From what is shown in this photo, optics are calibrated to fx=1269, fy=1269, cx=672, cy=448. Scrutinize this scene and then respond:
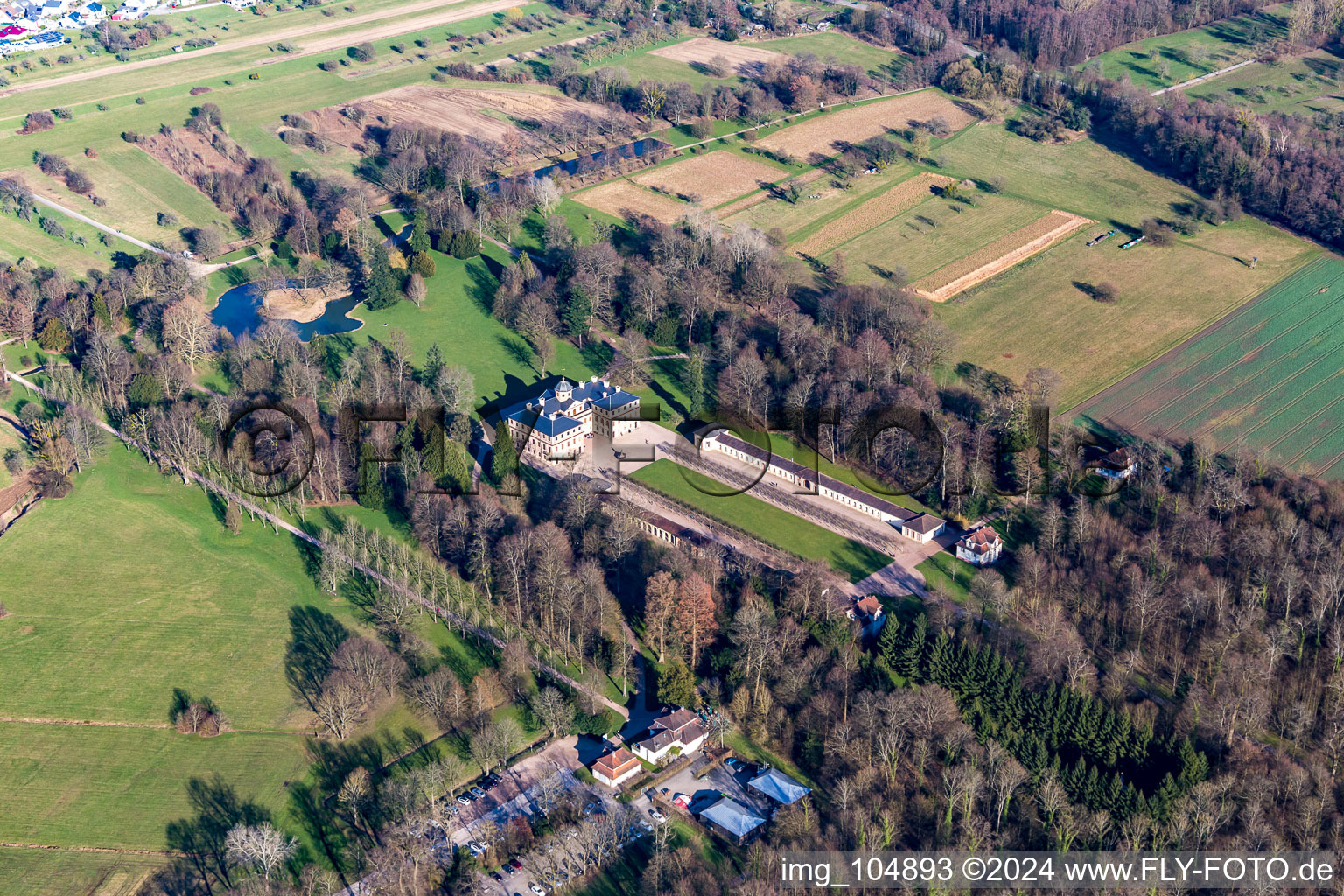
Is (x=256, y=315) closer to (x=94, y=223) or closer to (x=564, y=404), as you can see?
(x=94, y=223)

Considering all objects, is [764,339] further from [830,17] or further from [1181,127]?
[830,17]

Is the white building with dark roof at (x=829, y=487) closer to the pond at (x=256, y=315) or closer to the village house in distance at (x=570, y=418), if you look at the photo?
the village house in distance at (x=570, y=418)

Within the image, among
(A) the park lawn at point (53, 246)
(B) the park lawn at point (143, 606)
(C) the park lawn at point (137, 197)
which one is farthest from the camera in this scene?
(C) the park lawn at point (137, 197)

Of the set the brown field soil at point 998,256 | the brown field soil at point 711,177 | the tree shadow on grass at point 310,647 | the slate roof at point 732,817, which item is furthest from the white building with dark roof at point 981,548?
the brown field soil at point 711,177

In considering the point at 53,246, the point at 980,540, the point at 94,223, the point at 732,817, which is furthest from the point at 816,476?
the point at 94,223

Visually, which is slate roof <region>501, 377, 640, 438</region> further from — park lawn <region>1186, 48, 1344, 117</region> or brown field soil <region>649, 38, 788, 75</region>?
park lawn <region>1186, 48, 1344, 117</region>

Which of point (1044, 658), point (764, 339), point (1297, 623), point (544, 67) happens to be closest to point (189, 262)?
point (764, 339)
